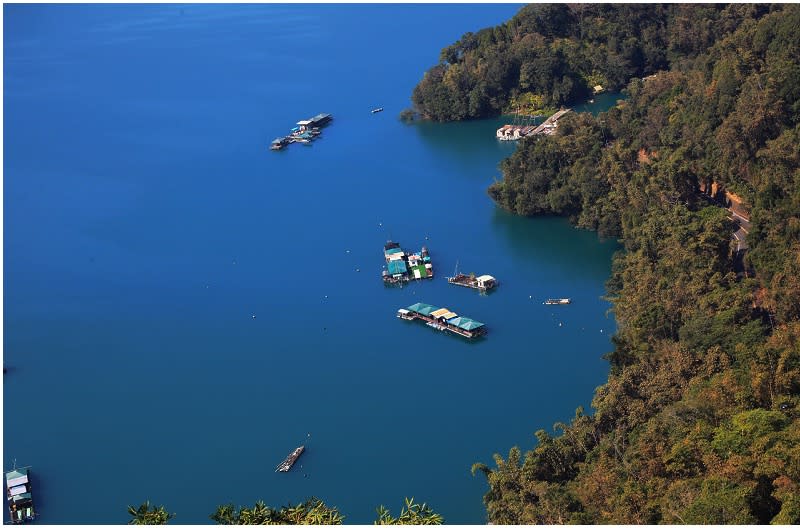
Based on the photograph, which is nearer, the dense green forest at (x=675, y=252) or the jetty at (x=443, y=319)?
the dense green forest at (x=675, y=252)

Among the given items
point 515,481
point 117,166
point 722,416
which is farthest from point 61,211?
point 722,416

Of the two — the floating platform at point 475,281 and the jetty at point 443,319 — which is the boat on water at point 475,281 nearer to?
the floating platform at point 475,281

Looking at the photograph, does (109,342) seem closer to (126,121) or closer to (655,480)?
(655,480)

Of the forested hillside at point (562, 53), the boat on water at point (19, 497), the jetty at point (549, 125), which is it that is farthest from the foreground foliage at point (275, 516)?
the forested hillside at point (562, 53)

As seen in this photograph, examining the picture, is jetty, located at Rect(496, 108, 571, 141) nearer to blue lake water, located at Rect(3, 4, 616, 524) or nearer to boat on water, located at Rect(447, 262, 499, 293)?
blue lake water, located at Rect(3, 4, 616, 524)

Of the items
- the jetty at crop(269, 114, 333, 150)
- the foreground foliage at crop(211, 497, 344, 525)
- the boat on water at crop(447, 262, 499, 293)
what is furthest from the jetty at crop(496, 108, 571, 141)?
the foreground foliage at crop(211, 497, 344, 525)

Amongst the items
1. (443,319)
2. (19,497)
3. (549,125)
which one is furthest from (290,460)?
(549,125)

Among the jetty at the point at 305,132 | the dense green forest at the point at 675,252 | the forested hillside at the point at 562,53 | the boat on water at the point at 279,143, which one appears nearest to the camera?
the dense green forest at the point at 675,252
